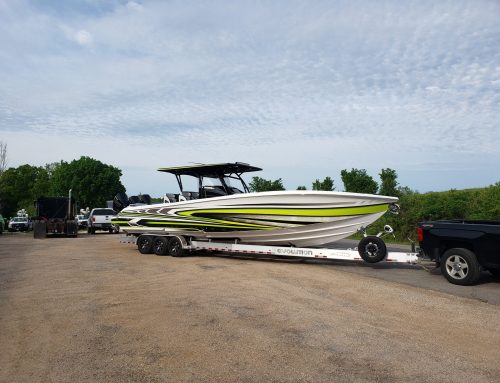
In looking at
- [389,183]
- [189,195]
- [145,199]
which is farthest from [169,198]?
[389,183]

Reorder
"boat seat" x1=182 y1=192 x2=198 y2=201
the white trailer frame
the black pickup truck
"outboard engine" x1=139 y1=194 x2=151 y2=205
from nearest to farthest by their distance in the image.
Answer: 1. the black pickup truck
2. the white trailer frame
3. "boat seat" x1=182 y1=192 x2=198 y2=201
4. "outboard engine" x1=139 y1=194 x2=151 y2=205

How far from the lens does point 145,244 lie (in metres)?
13.4

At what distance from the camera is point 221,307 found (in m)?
6.22

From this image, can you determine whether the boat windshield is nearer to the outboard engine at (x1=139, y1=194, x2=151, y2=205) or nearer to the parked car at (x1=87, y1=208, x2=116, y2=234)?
the outboard engine at (x1=139, y1=194, x2=151, y2=205)

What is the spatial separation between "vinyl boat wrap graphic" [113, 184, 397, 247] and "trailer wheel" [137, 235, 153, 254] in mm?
430

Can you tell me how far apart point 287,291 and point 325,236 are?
3857mm

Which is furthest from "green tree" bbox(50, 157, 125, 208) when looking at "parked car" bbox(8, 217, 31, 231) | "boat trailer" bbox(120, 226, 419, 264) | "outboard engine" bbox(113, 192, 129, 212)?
"boat trailer" bbox(120, 226, 419, 264)

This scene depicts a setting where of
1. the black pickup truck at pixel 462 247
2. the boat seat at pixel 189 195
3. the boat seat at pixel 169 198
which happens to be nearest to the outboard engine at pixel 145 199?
the boat seat at pixel 169 198

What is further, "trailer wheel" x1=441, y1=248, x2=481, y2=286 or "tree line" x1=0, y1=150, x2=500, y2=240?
"tree line" x1=0, y1=150, x2=500, y2=240

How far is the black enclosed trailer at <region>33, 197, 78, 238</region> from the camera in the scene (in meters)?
22.4

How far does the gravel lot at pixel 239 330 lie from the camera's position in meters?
3.96

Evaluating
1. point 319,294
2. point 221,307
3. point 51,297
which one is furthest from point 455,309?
point 51,297

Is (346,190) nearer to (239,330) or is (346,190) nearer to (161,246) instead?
(161,246)

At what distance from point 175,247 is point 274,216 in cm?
337
